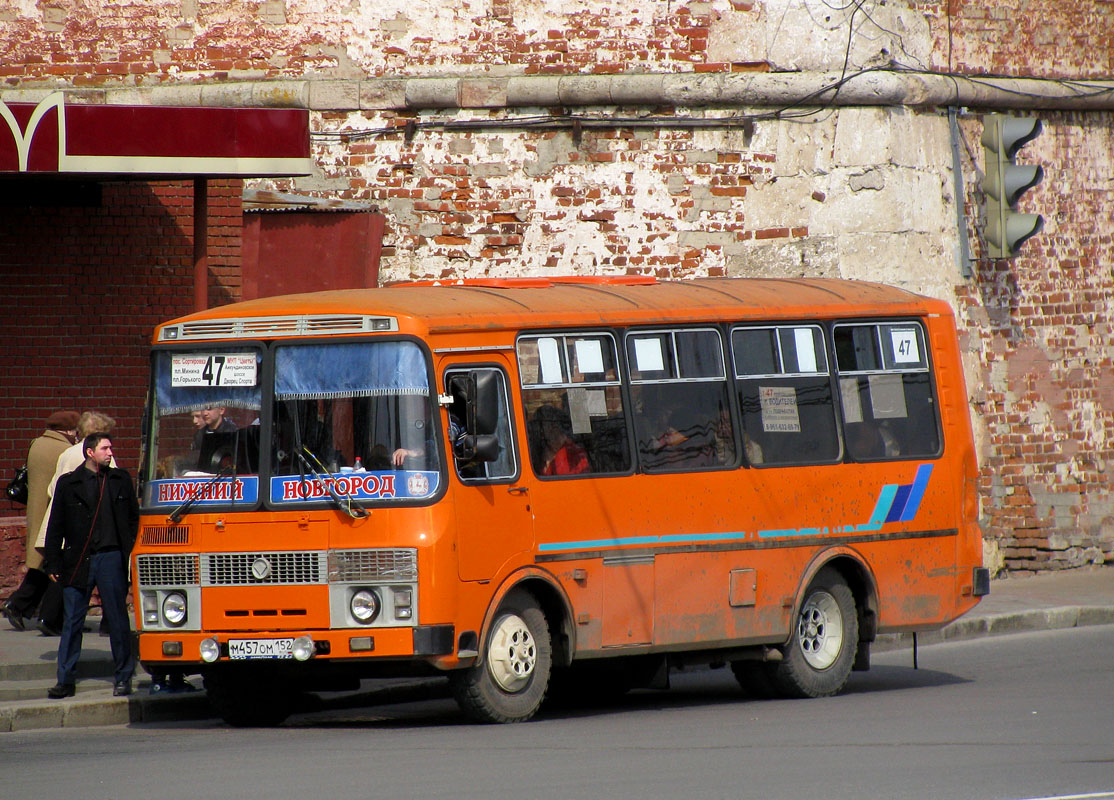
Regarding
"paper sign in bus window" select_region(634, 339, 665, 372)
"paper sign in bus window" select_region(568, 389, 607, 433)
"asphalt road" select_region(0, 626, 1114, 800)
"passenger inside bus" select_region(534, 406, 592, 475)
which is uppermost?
"paper sign in bus window" select_region(634, 339, 665, 372)

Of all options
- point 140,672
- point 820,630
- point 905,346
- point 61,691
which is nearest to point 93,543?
point 61,691

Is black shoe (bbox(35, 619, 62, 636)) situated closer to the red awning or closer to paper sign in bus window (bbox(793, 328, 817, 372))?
the red awning

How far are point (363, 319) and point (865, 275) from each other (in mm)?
8508

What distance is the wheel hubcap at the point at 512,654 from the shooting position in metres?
10.2

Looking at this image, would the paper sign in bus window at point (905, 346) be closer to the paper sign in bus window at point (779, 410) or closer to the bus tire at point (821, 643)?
the paper sign in bus window at point (779, 410)

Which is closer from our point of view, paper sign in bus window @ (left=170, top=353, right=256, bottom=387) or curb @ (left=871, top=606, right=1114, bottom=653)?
paper sign in bus window @ (left=170, top=353, right=256, bottom=387)

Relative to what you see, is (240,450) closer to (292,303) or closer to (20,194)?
(292,303)

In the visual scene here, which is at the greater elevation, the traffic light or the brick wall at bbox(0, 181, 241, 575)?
the traffic light

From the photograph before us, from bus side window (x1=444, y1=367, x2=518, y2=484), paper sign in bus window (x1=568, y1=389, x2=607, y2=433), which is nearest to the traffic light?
paper sign in bus window (x1=568, y1=389, x2=607, y2=433)

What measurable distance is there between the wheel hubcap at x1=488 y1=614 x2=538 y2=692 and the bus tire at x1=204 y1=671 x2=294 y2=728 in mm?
1606

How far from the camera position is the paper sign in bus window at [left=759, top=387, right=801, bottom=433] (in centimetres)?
1178

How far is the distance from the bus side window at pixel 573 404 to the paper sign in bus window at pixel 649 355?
0.19m

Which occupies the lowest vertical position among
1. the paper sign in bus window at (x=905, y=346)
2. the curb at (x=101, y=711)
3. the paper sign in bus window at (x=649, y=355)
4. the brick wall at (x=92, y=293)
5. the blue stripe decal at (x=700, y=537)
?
the curb at (x=101, y=711)

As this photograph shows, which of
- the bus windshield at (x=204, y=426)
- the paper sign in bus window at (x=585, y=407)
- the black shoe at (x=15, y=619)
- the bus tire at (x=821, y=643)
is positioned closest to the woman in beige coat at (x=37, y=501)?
the black shoe at (x=15, y=619)
